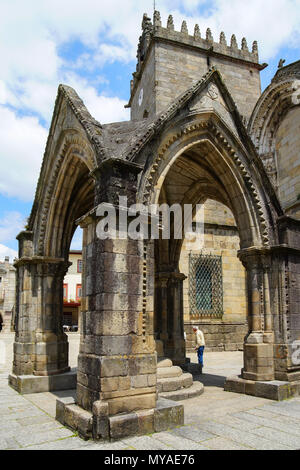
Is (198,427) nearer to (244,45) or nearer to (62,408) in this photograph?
(62,408)

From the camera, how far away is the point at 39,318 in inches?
316

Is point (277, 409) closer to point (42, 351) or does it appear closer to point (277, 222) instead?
point (277, 222)

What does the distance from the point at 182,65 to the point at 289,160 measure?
7.87m

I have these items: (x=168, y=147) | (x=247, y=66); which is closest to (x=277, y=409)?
(x=168, y=147)

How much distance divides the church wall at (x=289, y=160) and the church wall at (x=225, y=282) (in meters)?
4.09

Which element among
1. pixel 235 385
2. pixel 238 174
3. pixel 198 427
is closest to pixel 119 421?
pixel 198 427

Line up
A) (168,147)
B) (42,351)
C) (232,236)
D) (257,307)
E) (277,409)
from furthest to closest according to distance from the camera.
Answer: (232,236) → (42,351) → (257,307) → (168,147) → (277,409)

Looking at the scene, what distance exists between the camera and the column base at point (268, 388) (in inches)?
256

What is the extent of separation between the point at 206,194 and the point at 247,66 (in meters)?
12.2

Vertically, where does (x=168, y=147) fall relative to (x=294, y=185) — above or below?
below

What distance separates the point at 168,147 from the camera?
6.31m

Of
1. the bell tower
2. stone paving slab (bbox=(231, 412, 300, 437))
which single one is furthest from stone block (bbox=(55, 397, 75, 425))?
the bell tower

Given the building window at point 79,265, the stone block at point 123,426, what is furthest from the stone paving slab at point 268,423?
the building window at point 79,265

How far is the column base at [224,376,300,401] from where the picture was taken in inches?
256
